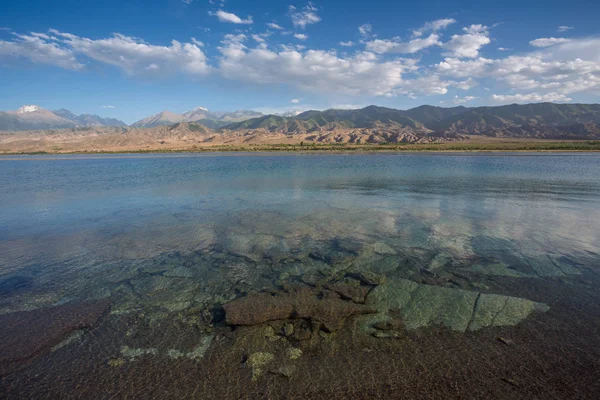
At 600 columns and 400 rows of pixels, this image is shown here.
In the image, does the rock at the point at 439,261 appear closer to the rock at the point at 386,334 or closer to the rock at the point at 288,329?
the rock at the point at 386,334

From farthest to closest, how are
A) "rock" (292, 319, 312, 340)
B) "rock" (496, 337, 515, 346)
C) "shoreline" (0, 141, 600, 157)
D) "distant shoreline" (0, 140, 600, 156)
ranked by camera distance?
"distant shoreline" (0, 140, 600, 156) → "shoreline" (0, 141, 600, 157) → "rock" (292, 319, 312, 340) → "rock" (496, 337, 515, 346)

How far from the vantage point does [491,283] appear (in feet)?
36.7

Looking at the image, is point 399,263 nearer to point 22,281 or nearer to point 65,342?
point 65,342

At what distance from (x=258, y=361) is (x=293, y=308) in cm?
219

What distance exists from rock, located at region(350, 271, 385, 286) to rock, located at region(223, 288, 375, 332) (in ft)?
5.52

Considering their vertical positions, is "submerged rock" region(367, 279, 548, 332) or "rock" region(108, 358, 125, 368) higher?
"rock" region(108, 358, 125, 368)

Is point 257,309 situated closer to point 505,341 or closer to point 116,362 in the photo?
point 116,362

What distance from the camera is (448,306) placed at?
9.74 meters

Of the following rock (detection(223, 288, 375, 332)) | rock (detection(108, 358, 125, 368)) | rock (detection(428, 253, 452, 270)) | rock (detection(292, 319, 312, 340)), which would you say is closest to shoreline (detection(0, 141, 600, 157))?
rock (detection(428, 253, 452, 270))

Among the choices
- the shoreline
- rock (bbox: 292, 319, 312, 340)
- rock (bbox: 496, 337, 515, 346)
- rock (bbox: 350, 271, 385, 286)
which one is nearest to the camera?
rock (bbox: 496, 337, 515, 346)

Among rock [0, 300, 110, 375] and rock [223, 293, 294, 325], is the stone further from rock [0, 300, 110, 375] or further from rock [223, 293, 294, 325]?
rock [0, 300, 110, 375]

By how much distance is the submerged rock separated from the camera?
29.6ft

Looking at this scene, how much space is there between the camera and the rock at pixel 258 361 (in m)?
7.17

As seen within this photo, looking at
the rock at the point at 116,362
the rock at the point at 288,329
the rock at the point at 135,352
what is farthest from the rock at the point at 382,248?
the rock at the point at 116,362
